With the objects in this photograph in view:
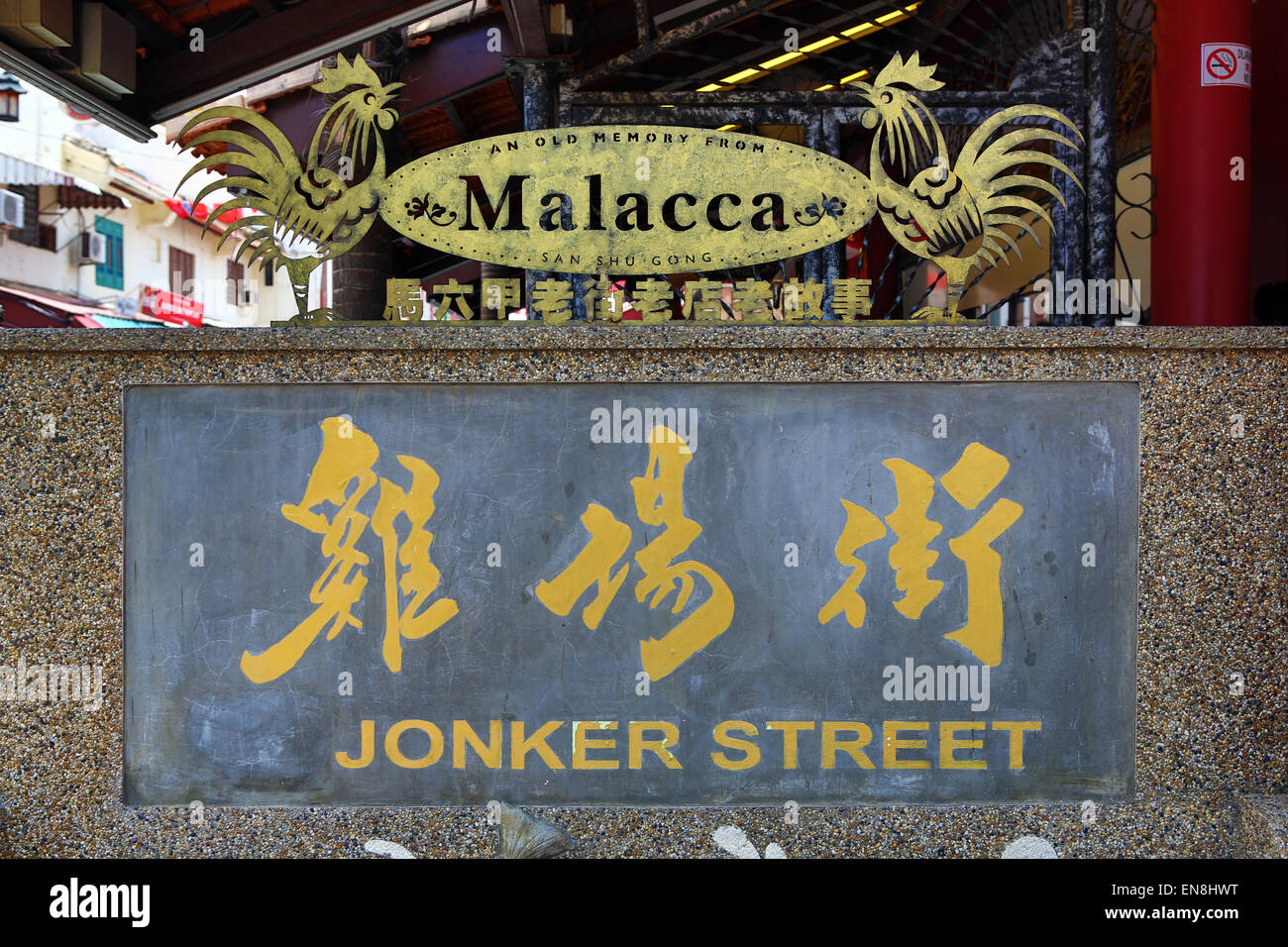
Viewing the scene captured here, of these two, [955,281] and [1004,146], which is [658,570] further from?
[1004,146]

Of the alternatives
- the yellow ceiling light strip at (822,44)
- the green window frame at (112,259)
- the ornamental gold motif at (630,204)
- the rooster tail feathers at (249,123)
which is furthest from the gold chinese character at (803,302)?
the green window frame at (112,259)

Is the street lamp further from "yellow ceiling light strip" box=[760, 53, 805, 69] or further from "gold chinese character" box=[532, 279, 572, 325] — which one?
"gold chinese character" box=[532, 279, 572, 325]

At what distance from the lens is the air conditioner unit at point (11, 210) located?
1830 cm

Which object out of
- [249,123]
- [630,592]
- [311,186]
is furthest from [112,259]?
[630,592]

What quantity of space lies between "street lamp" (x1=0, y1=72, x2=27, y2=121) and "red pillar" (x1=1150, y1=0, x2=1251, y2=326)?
68.8ft

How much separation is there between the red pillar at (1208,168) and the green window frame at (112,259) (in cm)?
2304

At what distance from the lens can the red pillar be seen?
15.7ft

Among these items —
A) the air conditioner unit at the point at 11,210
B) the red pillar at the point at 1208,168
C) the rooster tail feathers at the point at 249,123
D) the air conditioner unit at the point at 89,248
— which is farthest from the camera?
the air conditioner unit at the point at 89,248

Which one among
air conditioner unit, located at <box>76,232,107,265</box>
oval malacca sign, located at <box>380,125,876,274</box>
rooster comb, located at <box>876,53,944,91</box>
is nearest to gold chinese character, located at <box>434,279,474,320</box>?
oval malacca sign, located at <box>380,125,876,274</box>

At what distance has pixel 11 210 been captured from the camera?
18500 mm

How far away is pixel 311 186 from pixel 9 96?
20268mm

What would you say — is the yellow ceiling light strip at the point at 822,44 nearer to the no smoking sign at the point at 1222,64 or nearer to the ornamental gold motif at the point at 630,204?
the no smoking sign at the point at 1222,64

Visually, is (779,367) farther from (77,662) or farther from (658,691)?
(77,662)
